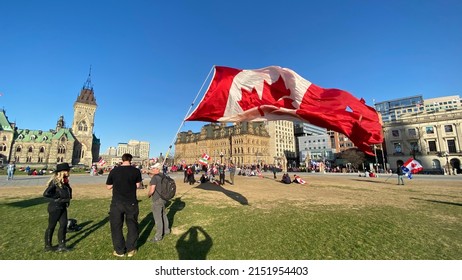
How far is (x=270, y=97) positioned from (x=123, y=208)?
6627 mm

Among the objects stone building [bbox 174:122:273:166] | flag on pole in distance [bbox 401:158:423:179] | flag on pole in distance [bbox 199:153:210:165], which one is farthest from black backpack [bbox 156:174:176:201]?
stone building [bbox 174:122:273:166]

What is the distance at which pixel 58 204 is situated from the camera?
5012 mm

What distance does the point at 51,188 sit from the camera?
498 centimetres

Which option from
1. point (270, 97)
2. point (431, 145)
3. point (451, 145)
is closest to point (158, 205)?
point (270, 97)

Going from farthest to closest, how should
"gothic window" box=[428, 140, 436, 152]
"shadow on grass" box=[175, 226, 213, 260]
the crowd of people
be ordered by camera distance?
"gothic window" box=[428, 140, 436, 152] < the crowd of people < "shadow on grass" box=[175, 226, 213, 260]

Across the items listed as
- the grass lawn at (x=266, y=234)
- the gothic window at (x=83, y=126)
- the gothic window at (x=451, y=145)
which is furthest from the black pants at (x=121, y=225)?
the gothic window at (x=83, y=126)

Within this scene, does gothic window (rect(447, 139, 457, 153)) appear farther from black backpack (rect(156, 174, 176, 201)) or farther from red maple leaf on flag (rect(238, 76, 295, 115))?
black backpack (rect(156, 174, 176, 201))

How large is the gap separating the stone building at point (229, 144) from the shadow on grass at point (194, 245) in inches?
3331

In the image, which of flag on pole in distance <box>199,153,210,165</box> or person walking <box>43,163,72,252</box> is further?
flag on pole in distance <box>199,153,210,165</box>

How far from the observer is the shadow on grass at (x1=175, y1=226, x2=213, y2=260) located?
4.54 meters

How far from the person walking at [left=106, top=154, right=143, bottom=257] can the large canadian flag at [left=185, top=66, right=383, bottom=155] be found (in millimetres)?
3806

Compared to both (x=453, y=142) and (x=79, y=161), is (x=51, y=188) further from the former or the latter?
(x=79, y=161)

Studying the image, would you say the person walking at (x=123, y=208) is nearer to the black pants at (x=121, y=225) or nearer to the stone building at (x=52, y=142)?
the black pants at (x=121, y=225)

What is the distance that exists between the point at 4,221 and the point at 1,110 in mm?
130754
